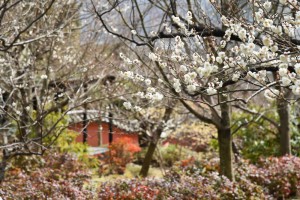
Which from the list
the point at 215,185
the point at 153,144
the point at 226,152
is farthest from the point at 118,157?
the point at 215,185

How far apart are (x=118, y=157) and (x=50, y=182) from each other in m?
7.45

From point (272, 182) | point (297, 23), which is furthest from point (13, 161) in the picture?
point (297, 23)

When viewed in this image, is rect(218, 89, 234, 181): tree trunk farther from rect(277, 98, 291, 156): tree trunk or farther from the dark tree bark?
the dark tree bark

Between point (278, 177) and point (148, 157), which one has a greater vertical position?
point (148, 157)

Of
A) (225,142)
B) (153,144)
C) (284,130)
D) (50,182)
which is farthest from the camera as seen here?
(153,144)

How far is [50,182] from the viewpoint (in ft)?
24.6

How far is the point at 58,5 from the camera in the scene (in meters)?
8.75

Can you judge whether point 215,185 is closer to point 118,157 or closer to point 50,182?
point 50,182

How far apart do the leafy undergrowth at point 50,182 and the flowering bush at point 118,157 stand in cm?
366

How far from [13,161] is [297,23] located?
349 inches

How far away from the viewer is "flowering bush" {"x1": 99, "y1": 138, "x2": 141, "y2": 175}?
14.4 m

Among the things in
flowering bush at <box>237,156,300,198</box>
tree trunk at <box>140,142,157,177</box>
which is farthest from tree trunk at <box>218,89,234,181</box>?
tree trunk at <box>140,142,157,177</box>

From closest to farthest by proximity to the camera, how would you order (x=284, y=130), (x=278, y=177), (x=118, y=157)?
(x=278, y=177) → (x=284, y=130) → (x=118, y=157)

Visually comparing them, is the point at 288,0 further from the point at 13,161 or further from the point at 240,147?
the point at 240,147
